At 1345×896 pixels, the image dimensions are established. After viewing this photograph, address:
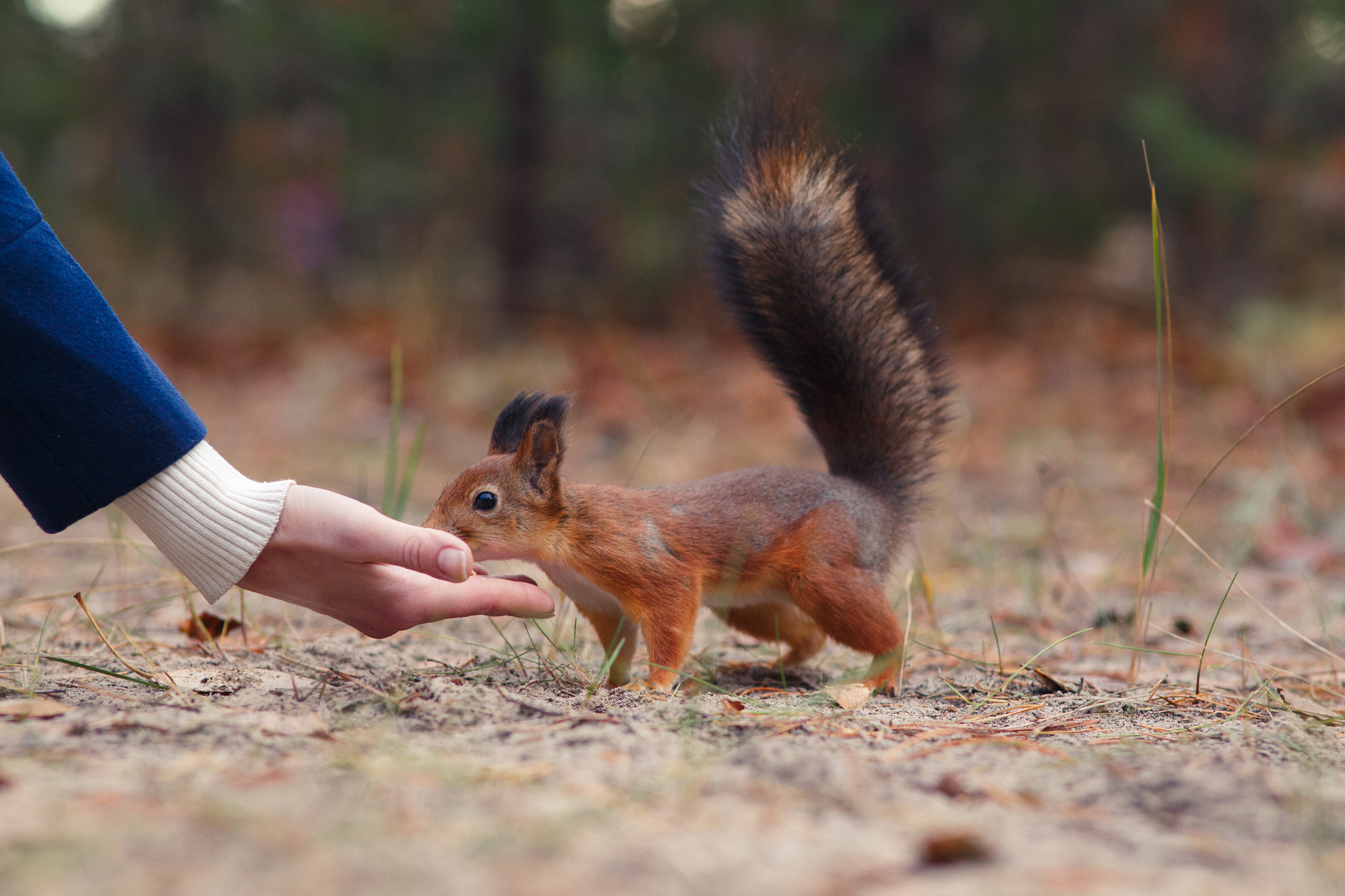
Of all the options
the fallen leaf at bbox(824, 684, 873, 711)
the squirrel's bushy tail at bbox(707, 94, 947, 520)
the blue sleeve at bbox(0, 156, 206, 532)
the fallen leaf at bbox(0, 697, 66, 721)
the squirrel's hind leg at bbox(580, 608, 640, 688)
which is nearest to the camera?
the fallen leaf at bbox(0, 697, 66, 721)

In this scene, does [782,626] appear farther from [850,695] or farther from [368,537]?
[368,537]

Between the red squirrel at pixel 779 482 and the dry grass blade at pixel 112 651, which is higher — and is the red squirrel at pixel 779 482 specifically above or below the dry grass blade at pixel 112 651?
above

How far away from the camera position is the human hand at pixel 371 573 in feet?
6.03

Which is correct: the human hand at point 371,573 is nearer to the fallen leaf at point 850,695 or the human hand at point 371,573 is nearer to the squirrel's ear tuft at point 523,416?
the squirrel's ear tuft at point 523,416

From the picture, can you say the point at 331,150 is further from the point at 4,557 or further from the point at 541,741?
the point at 541,741

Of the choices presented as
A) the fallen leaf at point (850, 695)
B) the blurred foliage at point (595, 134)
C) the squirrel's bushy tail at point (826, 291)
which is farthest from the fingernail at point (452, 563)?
the blurred foliage at point (595, 134)

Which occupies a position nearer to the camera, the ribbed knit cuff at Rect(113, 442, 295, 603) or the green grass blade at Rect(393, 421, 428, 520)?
the ribbed knit cuff at Rect(113, 442, 295, 603)

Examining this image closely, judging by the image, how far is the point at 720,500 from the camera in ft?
7.70

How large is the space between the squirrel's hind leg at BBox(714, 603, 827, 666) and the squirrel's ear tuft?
53cm

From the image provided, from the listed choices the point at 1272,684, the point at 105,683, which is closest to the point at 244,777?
the point at 105,683

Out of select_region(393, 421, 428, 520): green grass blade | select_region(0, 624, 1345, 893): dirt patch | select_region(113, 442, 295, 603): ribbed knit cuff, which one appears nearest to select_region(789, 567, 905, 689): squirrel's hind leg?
select_region(0, 624, 1345, 893): dirt patch

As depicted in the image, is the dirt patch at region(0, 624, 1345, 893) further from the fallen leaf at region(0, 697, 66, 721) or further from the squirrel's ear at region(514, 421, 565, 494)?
the squirrel's ear at region(514, 421, 565, 494)

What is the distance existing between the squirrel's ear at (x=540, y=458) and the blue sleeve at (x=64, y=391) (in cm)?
65

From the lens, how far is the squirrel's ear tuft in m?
2.27
